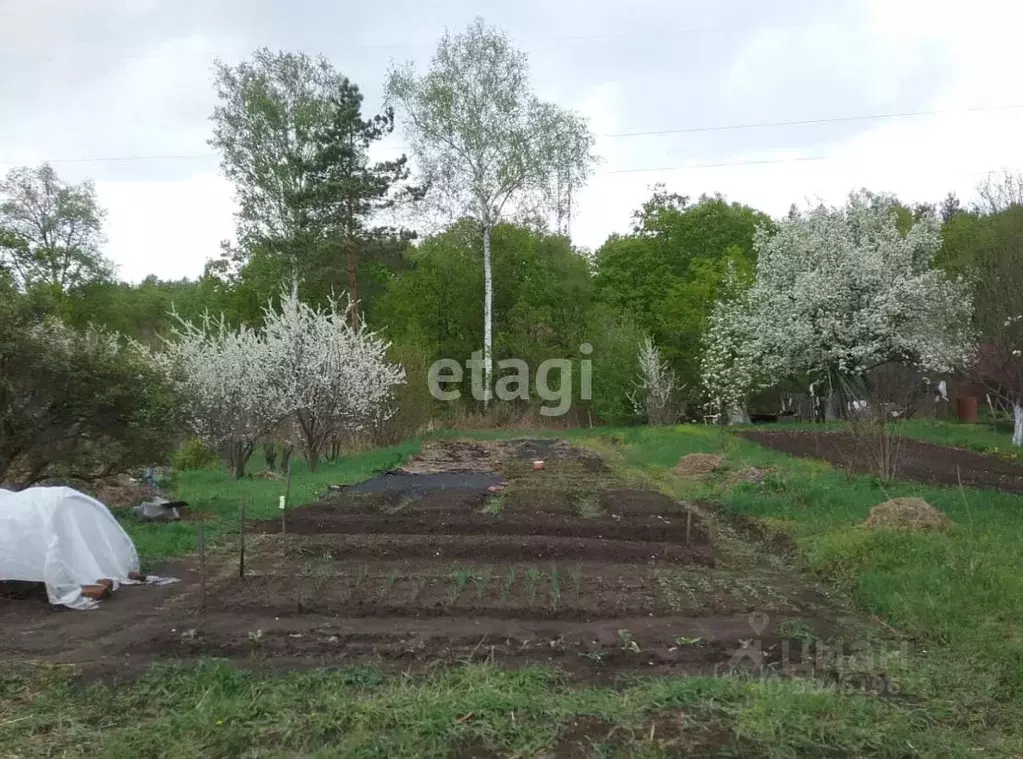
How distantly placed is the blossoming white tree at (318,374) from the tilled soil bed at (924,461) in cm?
971

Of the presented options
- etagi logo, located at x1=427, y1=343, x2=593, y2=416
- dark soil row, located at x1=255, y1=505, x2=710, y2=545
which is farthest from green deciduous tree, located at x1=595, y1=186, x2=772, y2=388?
dark soil row, located at x1=255, y1=505, x2=710, y2=545

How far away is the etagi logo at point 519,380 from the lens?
102 ft

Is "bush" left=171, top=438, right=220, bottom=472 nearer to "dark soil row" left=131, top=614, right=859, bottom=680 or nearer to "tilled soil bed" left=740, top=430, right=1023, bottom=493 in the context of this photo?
"tilled soil bed" left=740, top=430, right=1023, bottom=493

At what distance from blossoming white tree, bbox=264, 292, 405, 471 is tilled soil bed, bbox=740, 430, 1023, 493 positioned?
971 centimetres

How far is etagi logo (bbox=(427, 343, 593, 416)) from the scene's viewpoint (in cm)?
3100

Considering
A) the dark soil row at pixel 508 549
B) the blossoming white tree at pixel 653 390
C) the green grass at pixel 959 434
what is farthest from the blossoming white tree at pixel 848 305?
the dark soil row at pixel 508 549

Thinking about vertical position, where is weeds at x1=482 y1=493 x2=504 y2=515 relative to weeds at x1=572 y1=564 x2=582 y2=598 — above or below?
below

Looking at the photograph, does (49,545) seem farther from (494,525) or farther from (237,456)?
(237,456)

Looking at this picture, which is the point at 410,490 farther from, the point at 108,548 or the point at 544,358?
the point at 544,358

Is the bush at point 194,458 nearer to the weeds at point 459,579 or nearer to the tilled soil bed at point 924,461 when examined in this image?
the weeds at point 459,579

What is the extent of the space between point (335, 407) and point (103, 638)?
11.1 metres

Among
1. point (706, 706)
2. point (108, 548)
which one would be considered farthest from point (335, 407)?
point (706, 706)

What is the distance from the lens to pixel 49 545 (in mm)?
6121

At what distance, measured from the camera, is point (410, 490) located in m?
12.7
